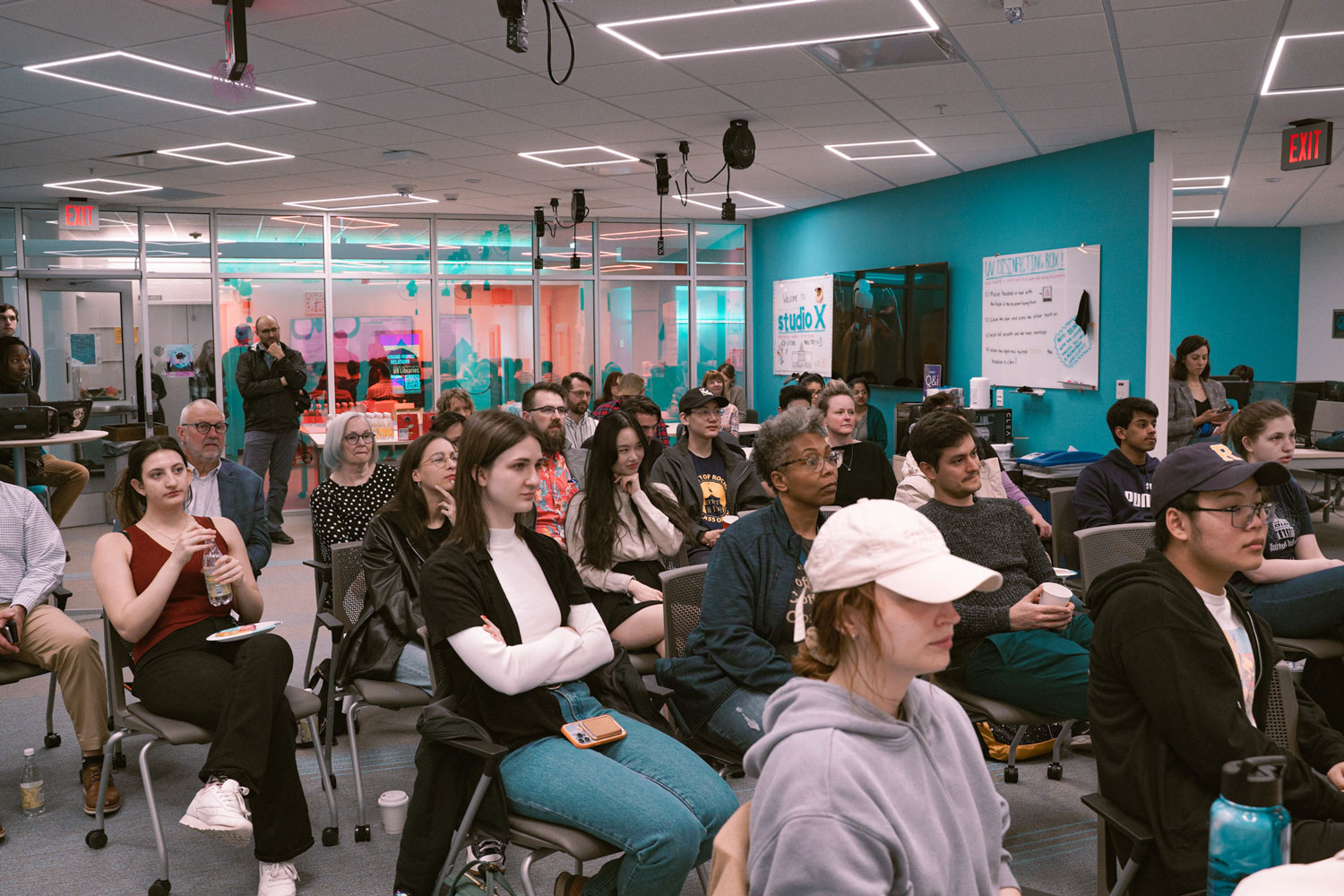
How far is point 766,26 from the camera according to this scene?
4.93m

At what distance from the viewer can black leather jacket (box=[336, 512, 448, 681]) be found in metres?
3.49

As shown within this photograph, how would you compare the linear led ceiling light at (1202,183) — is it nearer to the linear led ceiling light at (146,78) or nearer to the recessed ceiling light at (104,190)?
the linear led ceiling light at (146,78)

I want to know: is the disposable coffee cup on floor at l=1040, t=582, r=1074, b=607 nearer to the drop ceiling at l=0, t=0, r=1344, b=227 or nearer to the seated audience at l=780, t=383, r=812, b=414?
the drop ceiling at l=0, t=0, r=1344, b=227

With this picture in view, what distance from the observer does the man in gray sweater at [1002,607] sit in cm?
297

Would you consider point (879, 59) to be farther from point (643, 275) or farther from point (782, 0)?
point (643, 275)

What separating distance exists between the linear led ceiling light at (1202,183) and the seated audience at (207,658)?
30.2ft

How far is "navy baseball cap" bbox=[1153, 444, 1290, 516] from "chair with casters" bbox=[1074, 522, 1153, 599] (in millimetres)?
1501

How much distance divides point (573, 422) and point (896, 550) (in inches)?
240

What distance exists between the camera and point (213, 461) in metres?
4.54

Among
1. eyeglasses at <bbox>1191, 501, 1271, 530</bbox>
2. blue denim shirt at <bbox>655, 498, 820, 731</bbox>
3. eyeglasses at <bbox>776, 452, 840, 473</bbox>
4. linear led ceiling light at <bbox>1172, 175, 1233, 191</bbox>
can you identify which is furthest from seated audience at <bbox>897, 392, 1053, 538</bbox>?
linear led ceiling light at <bbox>1172, 175, 1233, 191</bbox>

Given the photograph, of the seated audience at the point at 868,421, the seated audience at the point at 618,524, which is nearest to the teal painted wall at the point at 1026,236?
the seated audience at the point at 868,421

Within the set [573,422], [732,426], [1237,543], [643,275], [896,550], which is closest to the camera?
[896,550]

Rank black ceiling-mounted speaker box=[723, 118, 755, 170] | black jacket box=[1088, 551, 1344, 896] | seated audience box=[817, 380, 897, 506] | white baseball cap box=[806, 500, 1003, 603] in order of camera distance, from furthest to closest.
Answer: black ceiling-mounted speaker box=[723, 118, 755, 170] < seated audience box=[817, 380, 897, 506] < black jacket box=[1088, 551, 1344, 896] < white baseball cap box=[806, 500, 1003, 603]

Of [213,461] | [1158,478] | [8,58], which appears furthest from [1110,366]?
[8,58]
